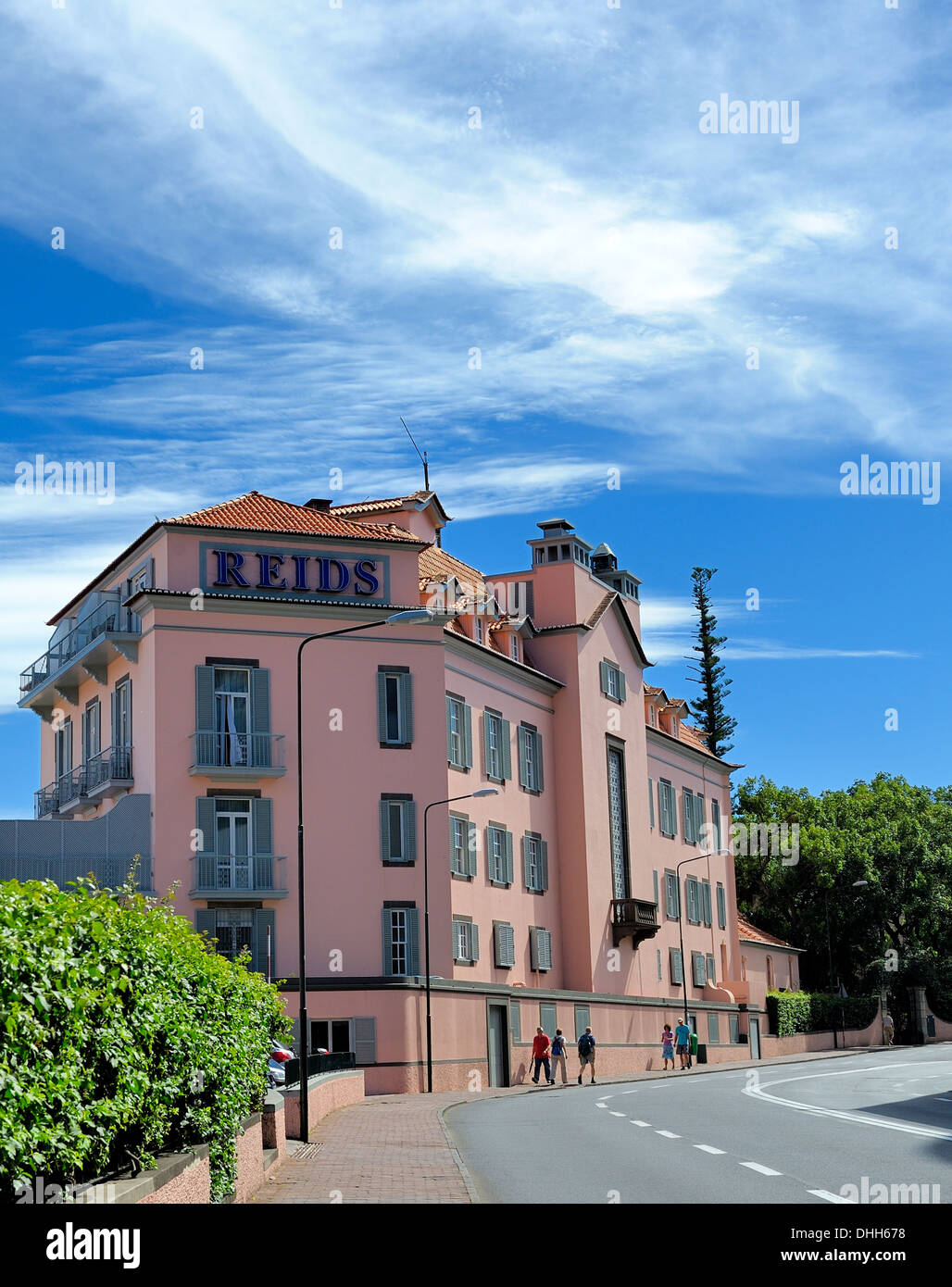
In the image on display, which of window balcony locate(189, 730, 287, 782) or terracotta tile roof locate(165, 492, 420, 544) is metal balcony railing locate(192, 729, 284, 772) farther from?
terracotta tile roof locate(165, 492, 420, 544)

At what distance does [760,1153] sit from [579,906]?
3860cm

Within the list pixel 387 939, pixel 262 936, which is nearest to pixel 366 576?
pixel 387 939

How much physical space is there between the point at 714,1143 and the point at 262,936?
24.9 metres

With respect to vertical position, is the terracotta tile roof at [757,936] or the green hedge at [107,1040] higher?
the green hedge at [107,1040]

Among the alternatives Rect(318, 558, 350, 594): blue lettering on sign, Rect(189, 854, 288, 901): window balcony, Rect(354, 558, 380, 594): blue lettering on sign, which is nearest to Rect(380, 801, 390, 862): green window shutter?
Rect(189, 854, 288, 901): window balcony

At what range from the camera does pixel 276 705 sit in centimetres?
4375

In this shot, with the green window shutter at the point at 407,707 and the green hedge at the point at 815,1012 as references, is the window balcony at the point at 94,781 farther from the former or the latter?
the green hedge at the point at 815,1012

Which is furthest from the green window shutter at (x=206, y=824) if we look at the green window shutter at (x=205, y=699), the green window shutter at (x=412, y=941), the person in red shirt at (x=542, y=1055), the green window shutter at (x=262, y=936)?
the person in red shirt at (x=542, y=1055)

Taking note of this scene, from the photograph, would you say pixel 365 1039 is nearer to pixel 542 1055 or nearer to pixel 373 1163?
pixel 542 1055

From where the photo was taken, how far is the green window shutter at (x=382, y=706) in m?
45.3

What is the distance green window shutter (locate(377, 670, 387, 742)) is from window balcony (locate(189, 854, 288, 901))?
16.3ft

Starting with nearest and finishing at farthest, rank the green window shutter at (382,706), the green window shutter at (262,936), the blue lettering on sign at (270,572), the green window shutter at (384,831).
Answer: the green window shutter at (262,936)
the blue lettering on sign at (270,572)
the green window shutter at (384,831)
the green window shutter at (382,706)

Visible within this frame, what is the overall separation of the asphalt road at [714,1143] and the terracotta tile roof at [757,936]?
42377mm

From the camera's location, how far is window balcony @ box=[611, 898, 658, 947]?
5741 centimetres
